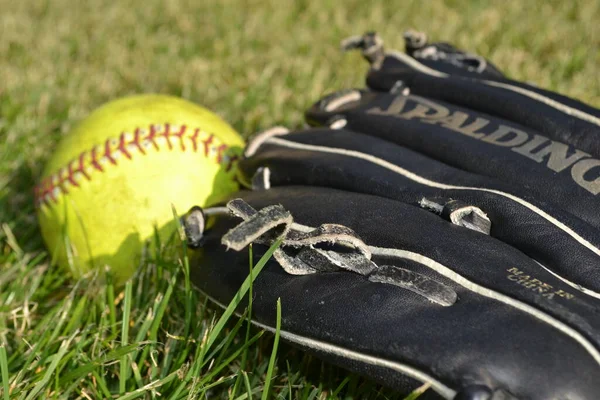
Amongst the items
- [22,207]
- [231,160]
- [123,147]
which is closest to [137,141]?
[123,147]

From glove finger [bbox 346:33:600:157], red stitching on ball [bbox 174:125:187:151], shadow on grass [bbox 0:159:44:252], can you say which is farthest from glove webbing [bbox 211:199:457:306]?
shadow on grass [bbox 0:159:44:252]

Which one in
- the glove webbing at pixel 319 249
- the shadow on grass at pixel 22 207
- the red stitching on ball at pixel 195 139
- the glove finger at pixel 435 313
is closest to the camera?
the glove finger at pixel 435 313

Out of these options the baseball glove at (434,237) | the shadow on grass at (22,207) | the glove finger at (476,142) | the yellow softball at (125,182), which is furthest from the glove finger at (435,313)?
the shadow on grass at (22,207)

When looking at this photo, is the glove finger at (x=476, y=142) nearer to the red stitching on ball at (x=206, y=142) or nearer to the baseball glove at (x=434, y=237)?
the baseball glove at (x=434, y=237)

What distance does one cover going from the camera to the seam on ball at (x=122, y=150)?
2.10 metres

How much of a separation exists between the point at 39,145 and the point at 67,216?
34.3 inches

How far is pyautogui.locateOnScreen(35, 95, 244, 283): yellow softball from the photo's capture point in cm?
205

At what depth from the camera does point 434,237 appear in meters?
1.53

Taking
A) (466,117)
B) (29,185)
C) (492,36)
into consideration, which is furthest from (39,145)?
(492,36)

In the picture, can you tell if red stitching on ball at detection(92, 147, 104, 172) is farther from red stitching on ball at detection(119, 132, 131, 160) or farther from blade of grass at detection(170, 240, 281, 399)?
blade of grass at detection(170, 240, 281, 399)

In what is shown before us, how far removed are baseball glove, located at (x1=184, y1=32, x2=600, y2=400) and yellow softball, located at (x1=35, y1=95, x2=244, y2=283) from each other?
0.16 m

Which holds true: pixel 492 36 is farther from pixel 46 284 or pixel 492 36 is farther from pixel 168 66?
pixel 46 284

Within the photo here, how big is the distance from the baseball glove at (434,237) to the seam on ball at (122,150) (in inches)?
7.0

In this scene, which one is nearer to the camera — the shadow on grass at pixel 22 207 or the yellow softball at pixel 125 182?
the yellow softball at pixel 125 182
